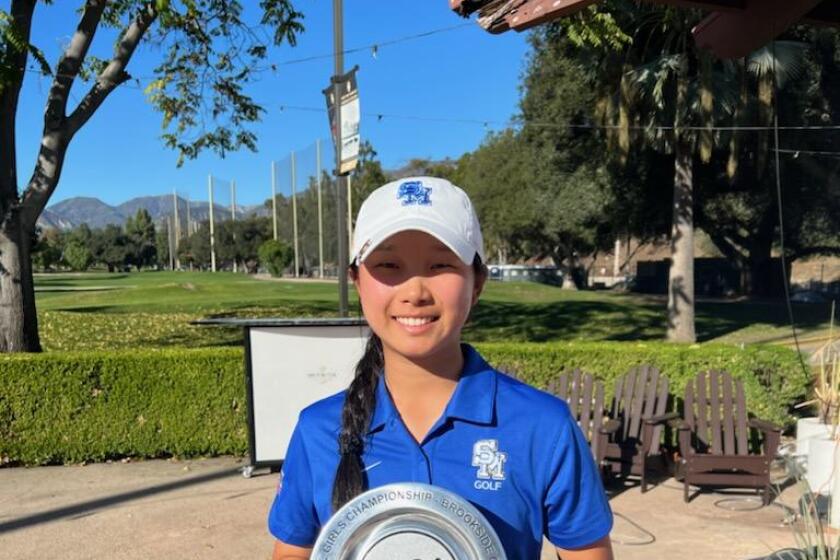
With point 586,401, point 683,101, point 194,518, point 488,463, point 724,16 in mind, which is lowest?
point 194,518

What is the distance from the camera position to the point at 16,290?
28.0 ft

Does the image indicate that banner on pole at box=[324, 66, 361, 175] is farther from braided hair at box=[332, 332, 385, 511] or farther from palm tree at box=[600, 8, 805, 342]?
palm tree at box=[600, 8, 805, 342]

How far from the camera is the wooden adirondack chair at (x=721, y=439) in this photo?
18.4 ft

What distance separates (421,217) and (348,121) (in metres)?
6.02

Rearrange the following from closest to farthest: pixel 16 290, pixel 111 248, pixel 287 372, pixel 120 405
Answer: pixel 287 372 < pixel 120 405 < pixel 16 290 < pixel 111 248

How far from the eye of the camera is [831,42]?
17.7 meters

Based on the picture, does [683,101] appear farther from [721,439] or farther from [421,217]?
[421,217]

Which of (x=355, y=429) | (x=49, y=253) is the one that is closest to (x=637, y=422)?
(x=355, y=429)

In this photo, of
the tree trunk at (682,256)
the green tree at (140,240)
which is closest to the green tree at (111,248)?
the green tree at (140,240)

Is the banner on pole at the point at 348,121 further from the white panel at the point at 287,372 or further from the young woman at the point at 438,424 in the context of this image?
the young woman at the point at 438,424

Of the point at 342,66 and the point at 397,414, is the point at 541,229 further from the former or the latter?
A: the point at 397,414

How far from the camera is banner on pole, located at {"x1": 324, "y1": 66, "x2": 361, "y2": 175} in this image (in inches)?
270

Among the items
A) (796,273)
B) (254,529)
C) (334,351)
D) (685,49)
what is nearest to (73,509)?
(254,529)

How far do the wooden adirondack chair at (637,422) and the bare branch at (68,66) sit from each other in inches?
308
